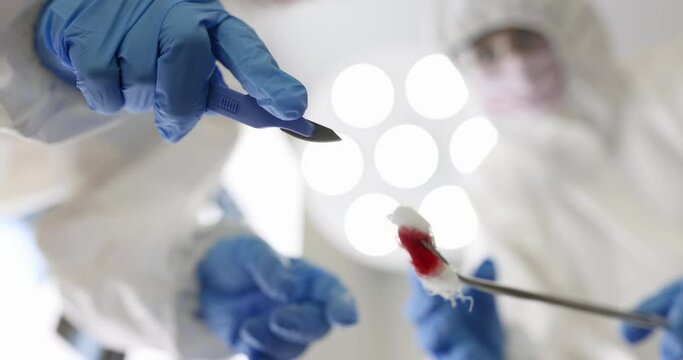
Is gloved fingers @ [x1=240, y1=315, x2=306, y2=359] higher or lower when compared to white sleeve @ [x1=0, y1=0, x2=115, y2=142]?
higher

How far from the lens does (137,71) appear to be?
0.51m

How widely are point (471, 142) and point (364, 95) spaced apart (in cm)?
26

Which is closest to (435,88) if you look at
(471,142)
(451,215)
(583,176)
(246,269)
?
(471,142)

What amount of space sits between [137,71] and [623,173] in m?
0.98

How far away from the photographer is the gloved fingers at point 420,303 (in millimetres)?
854

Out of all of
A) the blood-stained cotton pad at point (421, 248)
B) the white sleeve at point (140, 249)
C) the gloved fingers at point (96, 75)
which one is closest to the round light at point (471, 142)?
the white sleeve at point (140, 249)

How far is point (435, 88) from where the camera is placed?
150 cm

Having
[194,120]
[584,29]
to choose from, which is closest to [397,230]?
[194,120]

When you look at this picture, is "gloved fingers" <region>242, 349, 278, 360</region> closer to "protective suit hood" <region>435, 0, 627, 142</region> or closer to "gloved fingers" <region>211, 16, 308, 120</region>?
"gloved fingers" <region>211, 16, 308, 120</region>

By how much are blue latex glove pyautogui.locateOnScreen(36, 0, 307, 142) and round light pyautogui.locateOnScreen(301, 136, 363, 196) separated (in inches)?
36.9

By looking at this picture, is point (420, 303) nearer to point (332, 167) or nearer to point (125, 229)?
point (125, 229)

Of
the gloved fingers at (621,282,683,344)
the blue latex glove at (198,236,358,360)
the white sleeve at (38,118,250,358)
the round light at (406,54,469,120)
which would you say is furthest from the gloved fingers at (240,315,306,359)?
the round light at (406,54,469,120)

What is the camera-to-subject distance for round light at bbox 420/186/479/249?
1.42 metres

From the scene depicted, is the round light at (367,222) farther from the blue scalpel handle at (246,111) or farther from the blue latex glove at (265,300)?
the blue scalpel handle at (246,111)
